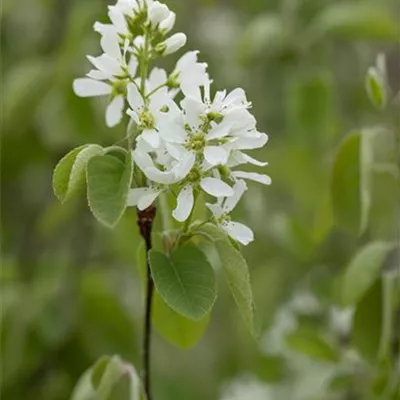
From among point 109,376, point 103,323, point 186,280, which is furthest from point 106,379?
point 103,323

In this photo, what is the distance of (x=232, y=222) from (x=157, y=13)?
0.17 metres

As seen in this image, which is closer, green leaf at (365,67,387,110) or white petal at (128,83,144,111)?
white petal at (128,83,144,111)

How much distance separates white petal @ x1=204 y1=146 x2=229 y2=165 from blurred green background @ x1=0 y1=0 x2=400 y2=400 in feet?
1.31

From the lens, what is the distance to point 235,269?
79 centimetres

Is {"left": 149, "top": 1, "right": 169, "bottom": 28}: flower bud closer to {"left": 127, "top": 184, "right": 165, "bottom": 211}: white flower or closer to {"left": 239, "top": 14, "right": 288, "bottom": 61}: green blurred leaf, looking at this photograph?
{"left": 127, "top": 184, "right": 165, "bottom": 211}: white flower

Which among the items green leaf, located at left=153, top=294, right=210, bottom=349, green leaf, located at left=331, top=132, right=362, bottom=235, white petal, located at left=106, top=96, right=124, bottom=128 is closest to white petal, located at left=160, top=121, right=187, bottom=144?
white petal, located at left=106, top=96, right=124, bottom=128

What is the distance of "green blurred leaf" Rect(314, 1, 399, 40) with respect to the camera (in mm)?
1447

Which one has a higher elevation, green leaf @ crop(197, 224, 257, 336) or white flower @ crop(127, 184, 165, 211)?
white flower @ crop(127, 184, 165, 211)

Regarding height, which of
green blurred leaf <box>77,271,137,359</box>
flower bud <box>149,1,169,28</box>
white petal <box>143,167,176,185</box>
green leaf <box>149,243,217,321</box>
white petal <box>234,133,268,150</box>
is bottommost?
green blurred leaf <box>77,271,137,359</box>

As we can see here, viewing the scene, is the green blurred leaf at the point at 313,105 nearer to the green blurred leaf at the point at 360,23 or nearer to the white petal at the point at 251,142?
the green blurred leaf at the point at 360,23

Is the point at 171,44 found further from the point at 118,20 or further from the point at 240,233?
the point at 240,233

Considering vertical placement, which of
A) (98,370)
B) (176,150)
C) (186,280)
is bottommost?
(98,370)

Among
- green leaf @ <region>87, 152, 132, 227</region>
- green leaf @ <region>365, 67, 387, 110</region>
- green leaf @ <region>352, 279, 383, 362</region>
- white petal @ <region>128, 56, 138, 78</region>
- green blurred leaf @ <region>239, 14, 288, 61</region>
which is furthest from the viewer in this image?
green blurred leaf @ <region>239, 14, 288, 61</region>

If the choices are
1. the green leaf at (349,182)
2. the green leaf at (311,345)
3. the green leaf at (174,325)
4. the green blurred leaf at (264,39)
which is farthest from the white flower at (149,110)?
the green blurred leaf at (264,39)
